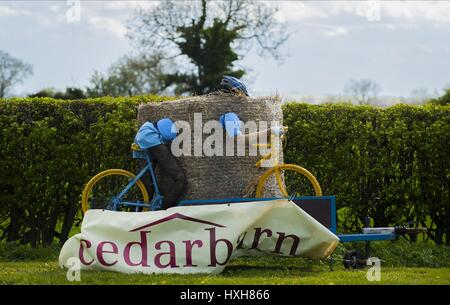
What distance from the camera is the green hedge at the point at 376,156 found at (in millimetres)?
11953

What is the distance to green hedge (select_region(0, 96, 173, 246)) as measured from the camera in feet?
38.5

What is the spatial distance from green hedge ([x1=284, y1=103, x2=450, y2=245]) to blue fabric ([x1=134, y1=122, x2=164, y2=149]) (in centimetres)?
297

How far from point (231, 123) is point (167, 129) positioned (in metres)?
0.78

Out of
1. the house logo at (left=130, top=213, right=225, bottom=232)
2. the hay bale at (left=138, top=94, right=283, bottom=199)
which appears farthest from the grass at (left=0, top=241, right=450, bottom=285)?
the hay bale at (left=138, top=94, right=283, bottom=199)

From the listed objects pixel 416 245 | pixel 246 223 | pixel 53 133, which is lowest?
pixel 416 245

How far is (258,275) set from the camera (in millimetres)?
8820

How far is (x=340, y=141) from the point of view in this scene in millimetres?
12039

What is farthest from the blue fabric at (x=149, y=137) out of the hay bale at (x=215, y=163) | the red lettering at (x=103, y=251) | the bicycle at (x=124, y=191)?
the red lettering at (x=103, y=251)

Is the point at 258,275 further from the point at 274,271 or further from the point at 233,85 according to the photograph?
the point at 233,85
